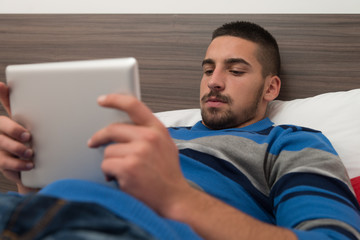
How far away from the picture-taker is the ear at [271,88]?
48.7 inches

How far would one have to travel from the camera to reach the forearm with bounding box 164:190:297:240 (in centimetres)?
52

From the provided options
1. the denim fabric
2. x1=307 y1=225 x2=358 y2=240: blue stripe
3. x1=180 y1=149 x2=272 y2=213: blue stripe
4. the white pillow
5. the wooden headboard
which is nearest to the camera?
the denim fabric

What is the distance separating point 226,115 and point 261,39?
33 cm

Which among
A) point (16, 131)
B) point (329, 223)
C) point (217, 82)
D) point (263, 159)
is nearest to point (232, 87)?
point (217, 82)

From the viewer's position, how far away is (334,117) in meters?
1.10

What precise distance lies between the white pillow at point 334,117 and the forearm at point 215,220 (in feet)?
1.75

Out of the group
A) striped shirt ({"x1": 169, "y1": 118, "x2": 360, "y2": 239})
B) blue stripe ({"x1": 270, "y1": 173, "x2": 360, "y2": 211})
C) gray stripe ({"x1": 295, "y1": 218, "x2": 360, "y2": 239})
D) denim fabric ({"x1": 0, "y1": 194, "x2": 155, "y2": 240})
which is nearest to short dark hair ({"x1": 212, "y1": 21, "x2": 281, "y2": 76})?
striped shirt ({"x1": 169, "y1": 118, "x2": 360, "y2": 239})

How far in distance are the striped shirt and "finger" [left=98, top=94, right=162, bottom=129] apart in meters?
→ 0.32

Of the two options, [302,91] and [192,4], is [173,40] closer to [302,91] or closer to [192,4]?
[192,4]

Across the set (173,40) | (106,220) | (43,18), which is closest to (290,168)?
(106,220)

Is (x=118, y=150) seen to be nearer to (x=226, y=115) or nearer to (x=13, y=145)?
(x=13, y=145)

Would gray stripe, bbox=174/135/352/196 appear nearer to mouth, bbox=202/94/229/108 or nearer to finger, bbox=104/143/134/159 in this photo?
mouth, bbox=202/94/229/108

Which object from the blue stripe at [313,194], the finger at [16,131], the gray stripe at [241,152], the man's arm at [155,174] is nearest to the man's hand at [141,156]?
the man's arm at [155,174]

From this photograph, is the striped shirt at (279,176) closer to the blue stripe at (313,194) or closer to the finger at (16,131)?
the blue stripe at (313,194)
